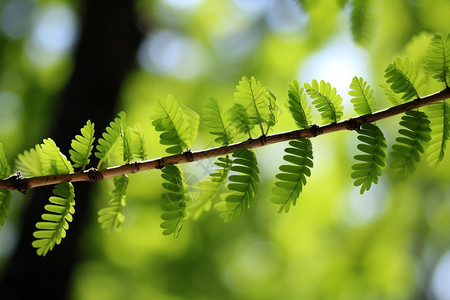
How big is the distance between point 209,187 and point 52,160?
0.37 m

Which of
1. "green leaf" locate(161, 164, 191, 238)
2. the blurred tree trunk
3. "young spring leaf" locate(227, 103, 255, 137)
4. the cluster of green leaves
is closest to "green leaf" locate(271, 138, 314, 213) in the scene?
the cluster of green leaves

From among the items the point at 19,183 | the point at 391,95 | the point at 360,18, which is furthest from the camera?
the point at 360,18

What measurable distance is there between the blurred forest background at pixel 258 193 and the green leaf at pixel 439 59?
3.74m

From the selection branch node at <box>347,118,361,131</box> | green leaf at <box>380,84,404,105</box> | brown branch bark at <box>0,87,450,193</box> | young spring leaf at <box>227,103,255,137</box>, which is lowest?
branch node at <box>347,118,361,131</box>

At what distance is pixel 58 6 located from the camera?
19.5 ft

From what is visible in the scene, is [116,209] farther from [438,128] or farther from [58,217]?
[438,128]

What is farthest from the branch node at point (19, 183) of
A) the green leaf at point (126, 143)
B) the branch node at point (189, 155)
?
the branch node at point (189, 155)

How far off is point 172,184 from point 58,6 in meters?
5.92

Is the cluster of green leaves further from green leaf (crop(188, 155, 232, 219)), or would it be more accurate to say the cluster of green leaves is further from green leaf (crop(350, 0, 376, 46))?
green leaf (crop(350, 0, 376, 46))

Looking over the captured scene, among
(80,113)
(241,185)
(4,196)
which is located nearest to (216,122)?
(241,185)

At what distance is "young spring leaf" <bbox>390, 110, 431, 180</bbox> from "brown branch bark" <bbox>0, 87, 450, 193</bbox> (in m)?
0.03

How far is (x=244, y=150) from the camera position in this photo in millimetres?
935

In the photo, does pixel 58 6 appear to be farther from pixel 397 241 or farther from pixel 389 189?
pixel 397 241

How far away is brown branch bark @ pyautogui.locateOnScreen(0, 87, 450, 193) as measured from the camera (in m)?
0.92
